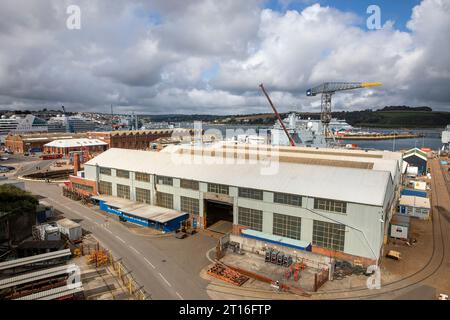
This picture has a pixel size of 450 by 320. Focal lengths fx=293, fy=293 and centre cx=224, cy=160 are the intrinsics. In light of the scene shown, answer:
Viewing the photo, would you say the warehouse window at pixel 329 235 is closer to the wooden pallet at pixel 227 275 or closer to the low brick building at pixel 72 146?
the wooden pallet at pixel 227 275

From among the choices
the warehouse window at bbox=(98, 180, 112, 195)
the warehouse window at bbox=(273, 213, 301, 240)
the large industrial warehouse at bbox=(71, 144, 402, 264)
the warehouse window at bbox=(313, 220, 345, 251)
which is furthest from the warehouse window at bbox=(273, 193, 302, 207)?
the warehouse window at bbox=(98, 180, 112, 195)

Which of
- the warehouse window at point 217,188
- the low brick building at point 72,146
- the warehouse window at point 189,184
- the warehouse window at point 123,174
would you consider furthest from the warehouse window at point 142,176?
the low brick building at point 72,146

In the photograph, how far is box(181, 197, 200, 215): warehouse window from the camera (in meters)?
38.5

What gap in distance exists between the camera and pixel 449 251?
3281 cm

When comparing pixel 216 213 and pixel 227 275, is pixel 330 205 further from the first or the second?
pixel 216 213

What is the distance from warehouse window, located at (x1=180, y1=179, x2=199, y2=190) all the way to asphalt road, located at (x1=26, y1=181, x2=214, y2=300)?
27.6 ft

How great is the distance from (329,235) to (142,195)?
27.6 meters

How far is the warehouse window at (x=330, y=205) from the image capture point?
2897 centimetres

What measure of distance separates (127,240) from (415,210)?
41466mm

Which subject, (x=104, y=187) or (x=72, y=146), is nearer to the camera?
(x=104, y=187)

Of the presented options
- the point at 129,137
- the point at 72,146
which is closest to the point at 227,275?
the point at 72,146

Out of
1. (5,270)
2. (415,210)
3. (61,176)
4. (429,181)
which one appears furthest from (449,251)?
(61,176)

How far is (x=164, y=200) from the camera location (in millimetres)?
42031

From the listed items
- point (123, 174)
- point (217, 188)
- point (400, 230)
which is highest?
point (123, 174)
